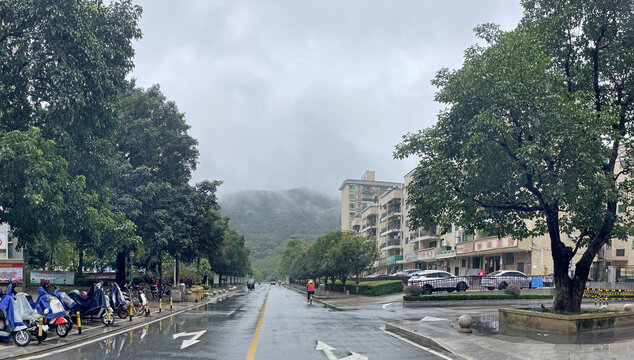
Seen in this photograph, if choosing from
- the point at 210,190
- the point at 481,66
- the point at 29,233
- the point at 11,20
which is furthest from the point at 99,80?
the point at 210,190

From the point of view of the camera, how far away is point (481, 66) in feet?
50.5

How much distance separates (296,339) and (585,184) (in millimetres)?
9037

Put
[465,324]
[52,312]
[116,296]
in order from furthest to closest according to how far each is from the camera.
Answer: [116,296]
[465,324]
[52,312]

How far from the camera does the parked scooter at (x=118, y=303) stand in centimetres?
1911

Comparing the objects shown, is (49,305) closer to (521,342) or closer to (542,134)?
(521,342)

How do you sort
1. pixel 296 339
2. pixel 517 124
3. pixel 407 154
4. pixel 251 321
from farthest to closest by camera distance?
pixel 251 321 < pixel 407 154 < pixel 517 124 < pixel 296 339

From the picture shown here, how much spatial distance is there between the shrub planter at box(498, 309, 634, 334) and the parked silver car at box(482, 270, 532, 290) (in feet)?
73.6

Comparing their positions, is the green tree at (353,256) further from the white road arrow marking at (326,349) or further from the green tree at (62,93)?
the white road arrow marking at (326,349)

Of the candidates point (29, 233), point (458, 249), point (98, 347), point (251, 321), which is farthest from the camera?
point (458, 249)

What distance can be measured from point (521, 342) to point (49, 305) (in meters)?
12.2

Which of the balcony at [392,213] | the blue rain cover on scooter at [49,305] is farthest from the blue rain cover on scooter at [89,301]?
the balcony at [392,213]

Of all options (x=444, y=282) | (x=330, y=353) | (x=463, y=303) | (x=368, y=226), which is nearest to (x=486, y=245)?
(x=444, y=282)

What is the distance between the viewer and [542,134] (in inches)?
565

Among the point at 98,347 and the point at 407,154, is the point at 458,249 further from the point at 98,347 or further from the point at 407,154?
the point at 98,347
